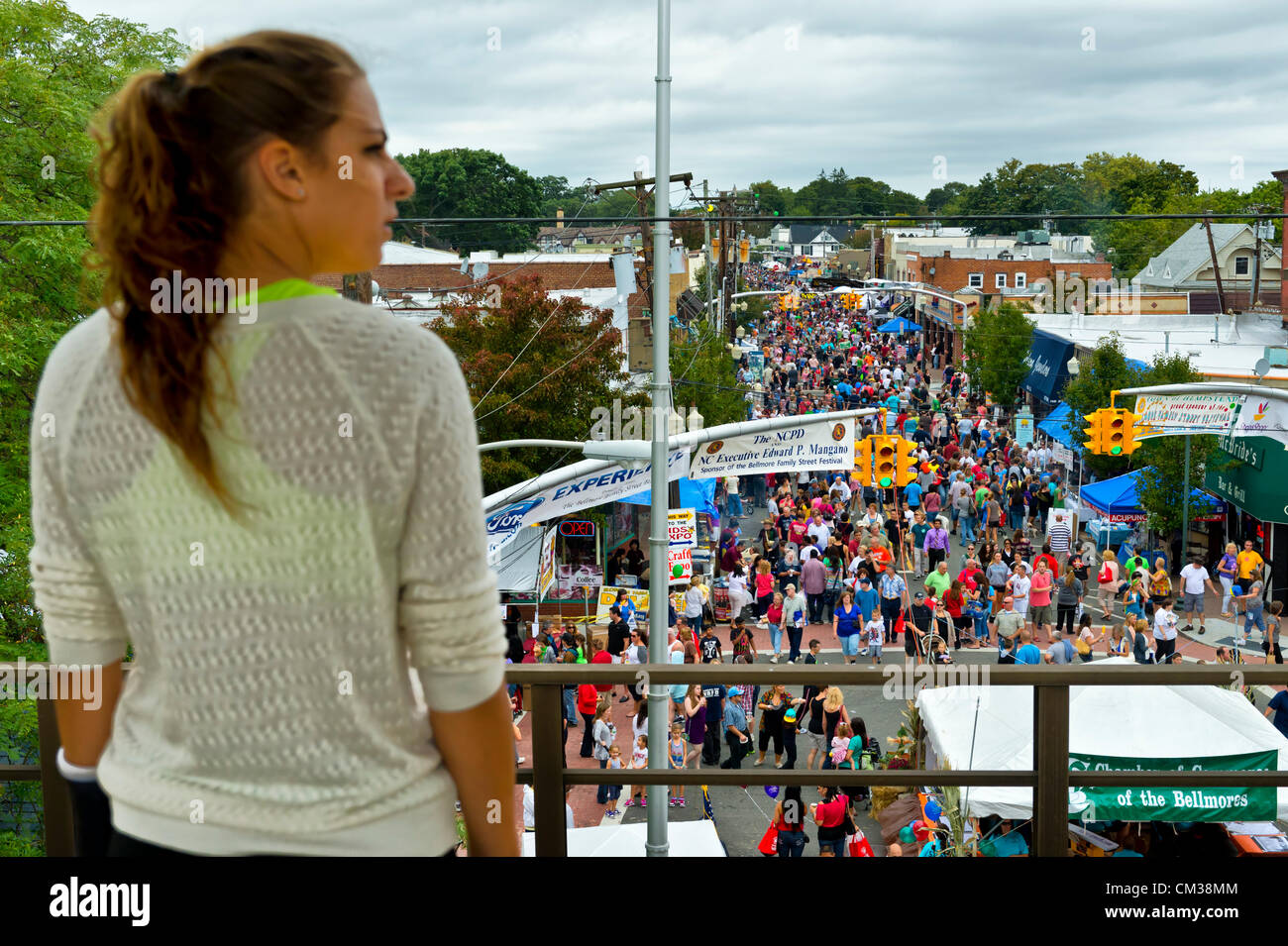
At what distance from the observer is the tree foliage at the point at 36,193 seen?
472 inches

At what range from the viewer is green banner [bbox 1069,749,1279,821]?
5.64 m

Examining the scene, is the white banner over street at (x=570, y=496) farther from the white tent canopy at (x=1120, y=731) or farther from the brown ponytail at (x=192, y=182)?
the brown ponytail at (x=192, y=182)

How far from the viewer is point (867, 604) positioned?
64.4ft

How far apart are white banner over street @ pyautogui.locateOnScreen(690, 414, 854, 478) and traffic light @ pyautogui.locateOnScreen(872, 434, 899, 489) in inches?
174

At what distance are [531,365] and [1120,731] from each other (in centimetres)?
1605

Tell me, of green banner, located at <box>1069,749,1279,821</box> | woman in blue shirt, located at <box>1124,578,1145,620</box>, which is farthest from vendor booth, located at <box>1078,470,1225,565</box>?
green banner, located at <box>1069,749,1279,821</box>

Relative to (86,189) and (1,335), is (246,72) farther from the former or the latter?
(86,189)

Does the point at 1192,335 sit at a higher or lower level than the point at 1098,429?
higher

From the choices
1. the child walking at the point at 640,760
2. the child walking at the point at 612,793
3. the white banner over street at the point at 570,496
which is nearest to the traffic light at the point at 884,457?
the white banner over street at the point at 570,496

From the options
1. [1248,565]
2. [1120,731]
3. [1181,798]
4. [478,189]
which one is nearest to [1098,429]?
[1248,565]

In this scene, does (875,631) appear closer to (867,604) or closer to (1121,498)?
(867,604)

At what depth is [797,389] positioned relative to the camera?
152ft

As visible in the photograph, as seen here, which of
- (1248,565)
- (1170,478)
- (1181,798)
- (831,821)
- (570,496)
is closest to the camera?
(1181,798)
